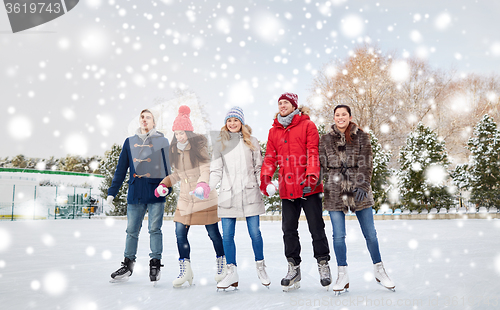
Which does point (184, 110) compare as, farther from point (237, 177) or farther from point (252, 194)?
point (252, 194)

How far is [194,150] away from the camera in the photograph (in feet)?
12.2

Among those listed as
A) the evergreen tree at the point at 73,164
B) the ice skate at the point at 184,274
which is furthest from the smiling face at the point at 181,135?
the evergreen tree at the point at 73,164

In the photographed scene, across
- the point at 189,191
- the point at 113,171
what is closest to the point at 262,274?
the point at 189,191

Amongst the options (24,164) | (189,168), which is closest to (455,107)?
(189,168)

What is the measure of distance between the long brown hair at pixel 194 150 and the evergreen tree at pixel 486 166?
46.7ft

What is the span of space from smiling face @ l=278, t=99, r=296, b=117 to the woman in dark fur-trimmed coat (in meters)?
0.44

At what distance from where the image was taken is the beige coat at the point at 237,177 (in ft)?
11.3

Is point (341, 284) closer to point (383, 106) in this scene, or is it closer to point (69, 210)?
point (69, 210)

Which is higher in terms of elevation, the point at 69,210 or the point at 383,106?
the point at 383,106

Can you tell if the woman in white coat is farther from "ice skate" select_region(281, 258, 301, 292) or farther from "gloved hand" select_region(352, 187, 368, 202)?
"gloved hand" select_region(352, 187, 368, 202)

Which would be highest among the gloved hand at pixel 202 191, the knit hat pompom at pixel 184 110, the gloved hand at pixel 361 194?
the knit hat pompom at pixel 184 110

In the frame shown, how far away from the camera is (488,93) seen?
28391 millimetres

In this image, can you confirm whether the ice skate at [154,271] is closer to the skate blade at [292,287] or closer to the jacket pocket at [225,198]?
the jacket pocket at [225,198]

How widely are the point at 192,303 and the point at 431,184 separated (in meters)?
13.9
